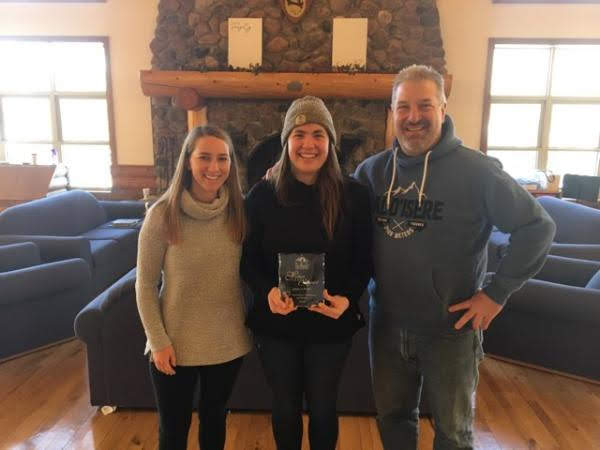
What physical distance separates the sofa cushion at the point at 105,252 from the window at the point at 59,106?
2.04m

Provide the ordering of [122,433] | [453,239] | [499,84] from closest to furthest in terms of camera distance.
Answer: [453,239] < [122,433] < [499,84]

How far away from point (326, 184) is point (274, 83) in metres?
3.49

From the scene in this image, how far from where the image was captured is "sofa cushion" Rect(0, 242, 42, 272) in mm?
2721

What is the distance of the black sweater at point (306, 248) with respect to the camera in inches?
50.9

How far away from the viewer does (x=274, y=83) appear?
4.52 m

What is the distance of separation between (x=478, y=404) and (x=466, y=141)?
12.0ft

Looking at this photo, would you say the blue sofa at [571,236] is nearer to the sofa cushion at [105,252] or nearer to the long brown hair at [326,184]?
the long brown hair at [326,184]

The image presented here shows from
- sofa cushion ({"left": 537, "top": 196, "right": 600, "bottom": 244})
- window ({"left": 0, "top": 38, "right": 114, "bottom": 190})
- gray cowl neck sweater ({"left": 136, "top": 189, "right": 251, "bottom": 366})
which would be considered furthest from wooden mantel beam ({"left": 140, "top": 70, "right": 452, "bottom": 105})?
gray cowl neck sweater ({"left": 136, "top": 189, "right": 251, "bottom": 366})

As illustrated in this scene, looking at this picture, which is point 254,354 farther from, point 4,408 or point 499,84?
point 499,84

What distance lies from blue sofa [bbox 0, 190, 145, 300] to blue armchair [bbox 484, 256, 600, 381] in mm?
2745

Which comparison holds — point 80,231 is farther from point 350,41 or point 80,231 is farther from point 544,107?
point 544,107

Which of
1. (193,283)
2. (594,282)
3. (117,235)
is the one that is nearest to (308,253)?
(193,283)

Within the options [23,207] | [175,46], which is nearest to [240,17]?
[175,46]

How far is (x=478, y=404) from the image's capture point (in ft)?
7.46
